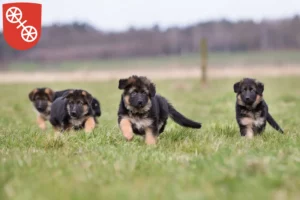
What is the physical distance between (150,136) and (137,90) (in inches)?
28.4

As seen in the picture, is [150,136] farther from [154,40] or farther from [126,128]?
[154,40]

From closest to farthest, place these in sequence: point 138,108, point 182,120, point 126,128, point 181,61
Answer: point 126,128 < point 138,108 < point 182,120 < point 181,61

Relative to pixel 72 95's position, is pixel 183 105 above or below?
below

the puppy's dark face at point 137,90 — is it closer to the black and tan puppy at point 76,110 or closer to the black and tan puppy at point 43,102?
the black and tan puppy at point 76,110

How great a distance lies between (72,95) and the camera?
27.2 ft

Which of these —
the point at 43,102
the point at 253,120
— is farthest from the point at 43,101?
the point at 253,120

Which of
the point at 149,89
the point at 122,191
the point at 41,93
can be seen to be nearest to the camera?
the point at 122,191

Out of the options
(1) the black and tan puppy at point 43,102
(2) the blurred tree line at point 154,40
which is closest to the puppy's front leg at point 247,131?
(1) the black and tan puppy at point 43,102


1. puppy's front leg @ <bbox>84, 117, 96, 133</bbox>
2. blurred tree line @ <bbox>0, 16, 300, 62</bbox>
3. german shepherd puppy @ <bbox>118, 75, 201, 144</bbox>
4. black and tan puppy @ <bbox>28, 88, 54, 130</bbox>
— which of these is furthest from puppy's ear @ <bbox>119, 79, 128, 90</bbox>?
blurred tree line @ <bbox>0, 16, 300, 62</bbox>

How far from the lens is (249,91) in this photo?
753cm

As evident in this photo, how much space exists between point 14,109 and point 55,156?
11412 mm

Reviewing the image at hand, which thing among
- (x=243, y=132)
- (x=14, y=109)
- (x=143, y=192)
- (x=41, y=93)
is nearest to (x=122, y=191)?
(x=143, y=192)

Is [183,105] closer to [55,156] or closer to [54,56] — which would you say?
[55,156]

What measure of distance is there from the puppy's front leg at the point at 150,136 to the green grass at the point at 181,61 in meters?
53.3
